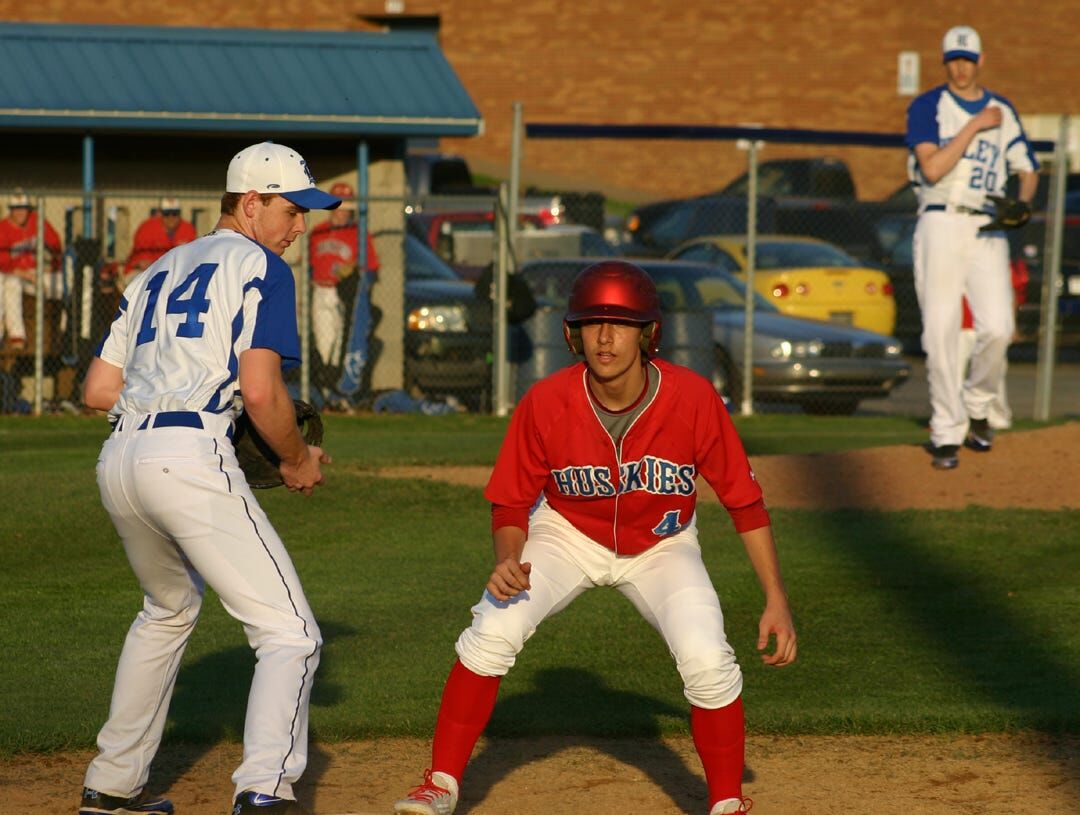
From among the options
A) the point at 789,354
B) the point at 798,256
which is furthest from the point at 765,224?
the point at 789,354

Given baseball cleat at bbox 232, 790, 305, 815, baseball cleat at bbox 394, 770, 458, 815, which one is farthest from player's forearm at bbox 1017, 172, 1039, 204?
baseball cleat at bbox 232, 790, 305, 815

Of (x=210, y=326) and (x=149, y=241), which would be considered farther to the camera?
(x=149, y=241)

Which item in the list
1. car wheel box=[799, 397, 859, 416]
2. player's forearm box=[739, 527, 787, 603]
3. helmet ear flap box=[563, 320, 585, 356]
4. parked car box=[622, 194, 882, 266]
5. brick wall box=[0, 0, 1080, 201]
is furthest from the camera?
brick wall box=[0, 0, 1080, 201]

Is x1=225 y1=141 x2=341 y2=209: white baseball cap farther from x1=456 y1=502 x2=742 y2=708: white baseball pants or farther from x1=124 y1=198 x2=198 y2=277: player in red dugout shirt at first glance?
x1=124 y1=198 x2=198 y2=277: player in red dugout shirt

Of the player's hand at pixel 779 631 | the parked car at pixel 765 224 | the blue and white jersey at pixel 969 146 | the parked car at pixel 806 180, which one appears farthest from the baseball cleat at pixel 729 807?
the parked car at pixel 806 180

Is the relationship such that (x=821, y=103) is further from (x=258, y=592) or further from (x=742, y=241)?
(x=258, y=592)

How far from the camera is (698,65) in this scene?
123 feet

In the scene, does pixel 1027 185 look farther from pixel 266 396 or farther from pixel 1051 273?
pixel 266 396

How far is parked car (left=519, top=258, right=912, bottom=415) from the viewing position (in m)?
16.7

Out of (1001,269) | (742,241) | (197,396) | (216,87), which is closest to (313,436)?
(197,396)

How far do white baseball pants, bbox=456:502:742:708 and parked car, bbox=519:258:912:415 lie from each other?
11.1m

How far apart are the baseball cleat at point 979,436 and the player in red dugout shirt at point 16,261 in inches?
330

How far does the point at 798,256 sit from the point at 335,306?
7101 mm

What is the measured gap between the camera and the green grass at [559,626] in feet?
21.3
